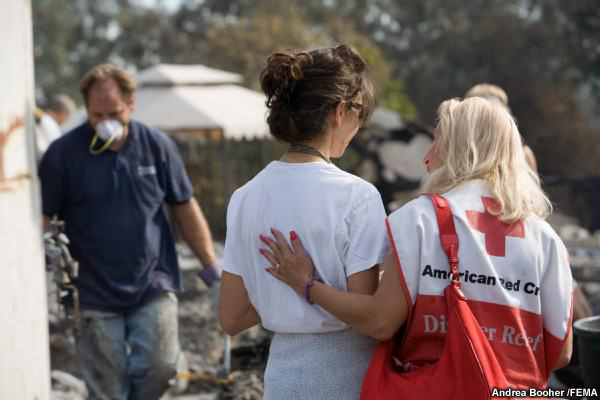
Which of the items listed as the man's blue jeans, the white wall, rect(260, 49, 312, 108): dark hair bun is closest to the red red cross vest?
rect(260, 49, 312, 108): dark hair bun

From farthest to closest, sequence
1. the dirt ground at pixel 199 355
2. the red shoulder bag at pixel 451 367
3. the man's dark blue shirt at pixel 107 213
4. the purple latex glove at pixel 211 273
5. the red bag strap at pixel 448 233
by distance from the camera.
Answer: the dirt ground at pixel 199 355 → the purple latex glove at pixel 211 273 → the man's dark blue shirt at pixel 107 213 → the red bag strap at pixel 448 233 → the red shoulder bag at pixel 451 367

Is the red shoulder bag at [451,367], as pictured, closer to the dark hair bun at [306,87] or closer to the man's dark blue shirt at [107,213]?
the dark hair bun at [306,87]

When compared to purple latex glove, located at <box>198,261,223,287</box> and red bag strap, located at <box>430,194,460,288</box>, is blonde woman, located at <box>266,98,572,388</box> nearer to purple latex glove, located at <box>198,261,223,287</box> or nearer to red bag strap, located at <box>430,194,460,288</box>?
red bag strap, located at <box>430,194,460,288</box>

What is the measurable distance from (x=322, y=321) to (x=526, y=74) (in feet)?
89.1

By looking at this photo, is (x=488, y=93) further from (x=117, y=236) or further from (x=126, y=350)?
(x=126, y=350)

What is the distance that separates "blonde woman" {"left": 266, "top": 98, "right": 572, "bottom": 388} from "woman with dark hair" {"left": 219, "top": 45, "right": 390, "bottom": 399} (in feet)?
0.23

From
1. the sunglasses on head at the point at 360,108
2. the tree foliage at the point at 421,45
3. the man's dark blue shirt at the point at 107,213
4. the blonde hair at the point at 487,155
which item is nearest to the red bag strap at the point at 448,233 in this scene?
the blonde hair at the point at 487,155

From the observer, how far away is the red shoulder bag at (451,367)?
2.60 m

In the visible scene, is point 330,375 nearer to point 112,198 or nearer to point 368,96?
point 368,96

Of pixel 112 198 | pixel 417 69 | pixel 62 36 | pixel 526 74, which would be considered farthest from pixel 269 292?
pixel 62 36

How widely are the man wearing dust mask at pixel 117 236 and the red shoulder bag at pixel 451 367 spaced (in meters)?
2.45

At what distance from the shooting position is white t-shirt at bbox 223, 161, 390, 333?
2.82 meters

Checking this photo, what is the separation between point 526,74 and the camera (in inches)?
1133

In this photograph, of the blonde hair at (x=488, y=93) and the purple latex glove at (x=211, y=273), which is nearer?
the purple latex glove at (x=211, y=273)
